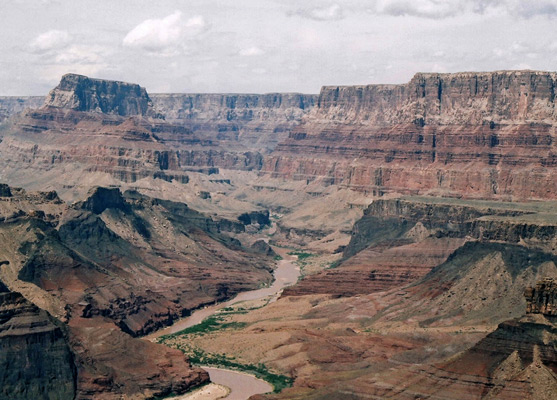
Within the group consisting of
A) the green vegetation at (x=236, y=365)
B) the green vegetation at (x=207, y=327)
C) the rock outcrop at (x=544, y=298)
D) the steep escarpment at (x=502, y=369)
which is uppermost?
the rock outcrop at (x=544, y=298)

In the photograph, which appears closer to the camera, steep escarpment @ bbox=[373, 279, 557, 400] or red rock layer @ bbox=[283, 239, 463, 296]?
steep escarpment @ bbox=[373, 279, 557, 400]

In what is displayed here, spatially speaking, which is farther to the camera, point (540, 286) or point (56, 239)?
point (56, 239)

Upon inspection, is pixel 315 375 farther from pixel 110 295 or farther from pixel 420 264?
pixel 420 264

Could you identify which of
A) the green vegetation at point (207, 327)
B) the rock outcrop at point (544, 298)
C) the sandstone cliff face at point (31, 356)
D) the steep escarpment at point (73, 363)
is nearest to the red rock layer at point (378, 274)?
the green vegetation at point (207, 327)

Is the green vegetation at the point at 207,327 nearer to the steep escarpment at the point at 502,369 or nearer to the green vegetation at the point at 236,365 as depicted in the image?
the green vegetation at the point at 236,365

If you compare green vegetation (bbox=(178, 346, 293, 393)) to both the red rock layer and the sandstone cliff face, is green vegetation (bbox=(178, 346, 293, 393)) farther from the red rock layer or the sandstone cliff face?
the red rock layer

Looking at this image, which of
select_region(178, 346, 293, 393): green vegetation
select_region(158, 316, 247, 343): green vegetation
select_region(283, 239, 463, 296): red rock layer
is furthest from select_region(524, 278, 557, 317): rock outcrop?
select_region(283, 239, 463, 296): red rock layer

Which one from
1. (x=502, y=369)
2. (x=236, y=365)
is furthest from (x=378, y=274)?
(x=502, y=369)

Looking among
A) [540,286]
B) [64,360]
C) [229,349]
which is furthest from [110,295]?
[540,286]

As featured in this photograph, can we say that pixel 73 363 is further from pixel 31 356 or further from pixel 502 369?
pixel 502 369

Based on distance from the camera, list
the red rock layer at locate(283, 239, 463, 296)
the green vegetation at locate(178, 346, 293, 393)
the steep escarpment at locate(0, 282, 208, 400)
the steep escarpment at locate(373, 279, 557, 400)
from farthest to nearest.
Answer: the red rock layer at locate(283, 239, 463, 296)
the green vegetation at locate(178, 346, 293, 393)
the steep escarpment at locate(0, 282, 208, 400)
the steep escarpment at locate(373, 279, 557, 400)

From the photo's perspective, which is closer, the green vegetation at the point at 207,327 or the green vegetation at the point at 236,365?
the green vegetation at the point at 236,365
